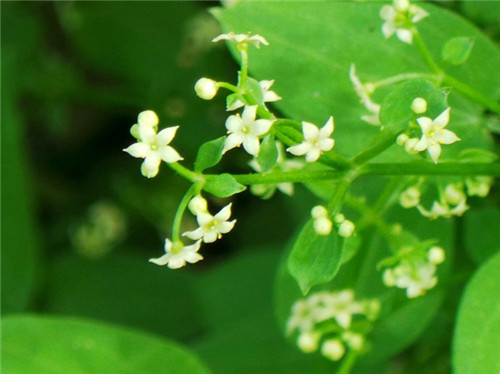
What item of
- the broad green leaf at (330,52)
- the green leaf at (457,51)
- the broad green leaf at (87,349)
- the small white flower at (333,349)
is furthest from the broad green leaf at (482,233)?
the broad green leaf at (87,349)

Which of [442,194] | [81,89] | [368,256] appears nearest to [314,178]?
[442,194]

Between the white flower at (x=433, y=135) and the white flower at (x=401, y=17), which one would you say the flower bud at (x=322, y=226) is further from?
the white flower at (x=401, y=17)

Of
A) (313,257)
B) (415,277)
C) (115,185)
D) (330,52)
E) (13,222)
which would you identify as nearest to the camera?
(313,257)

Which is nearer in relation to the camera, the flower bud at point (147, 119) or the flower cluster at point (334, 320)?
the flower bud at point (147, 119)

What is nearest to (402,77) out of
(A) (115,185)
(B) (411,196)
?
(B) (411,196)

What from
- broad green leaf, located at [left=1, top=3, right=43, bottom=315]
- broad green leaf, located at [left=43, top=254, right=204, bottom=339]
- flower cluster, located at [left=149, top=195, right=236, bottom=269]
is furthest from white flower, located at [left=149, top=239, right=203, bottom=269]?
broad green leaf, located at [left=43, top=254, right=204, bottom=339]

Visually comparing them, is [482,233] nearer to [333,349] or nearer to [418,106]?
[333,349]

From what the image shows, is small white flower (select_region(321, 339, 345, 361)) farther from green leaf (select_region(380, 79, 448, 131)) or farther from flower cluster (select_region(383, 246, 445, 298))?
green leaf (select_region(380, 79, 448, 131))
